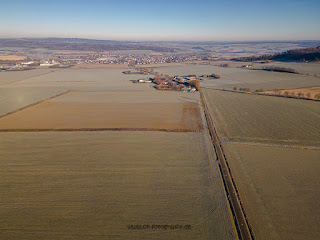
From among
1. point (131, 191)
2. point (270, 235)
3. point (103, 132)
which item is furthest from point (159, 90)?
point (270, 235)

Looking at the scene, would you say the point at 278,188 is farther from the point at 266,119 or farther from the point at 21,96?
the point at 21,96

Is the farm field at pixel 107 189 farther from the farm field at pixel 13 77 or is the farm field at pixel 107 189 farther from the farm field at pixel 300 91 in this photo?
the farm field at pixel 13 77

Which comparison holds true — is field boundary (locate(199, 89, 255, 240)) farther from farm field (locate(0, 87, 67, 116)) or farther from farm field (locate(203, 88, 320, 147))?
farm field (locate(0, 87, 67, 116))

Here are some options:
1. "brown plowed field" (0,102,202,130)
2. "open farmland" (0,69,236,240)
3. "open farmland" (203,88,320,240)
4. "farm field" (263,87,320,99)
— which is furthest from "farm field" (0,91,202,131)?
"farm field" (263,87,320,99)

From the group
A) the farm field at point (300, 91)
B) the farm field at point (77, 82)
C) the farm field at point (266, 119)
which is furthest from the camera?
the farm field at point (77, 82)

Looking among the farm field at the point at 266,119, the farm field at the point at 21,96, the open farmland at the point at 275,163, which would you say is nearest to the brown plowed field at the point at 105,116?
the farm field at the point at 21,96
